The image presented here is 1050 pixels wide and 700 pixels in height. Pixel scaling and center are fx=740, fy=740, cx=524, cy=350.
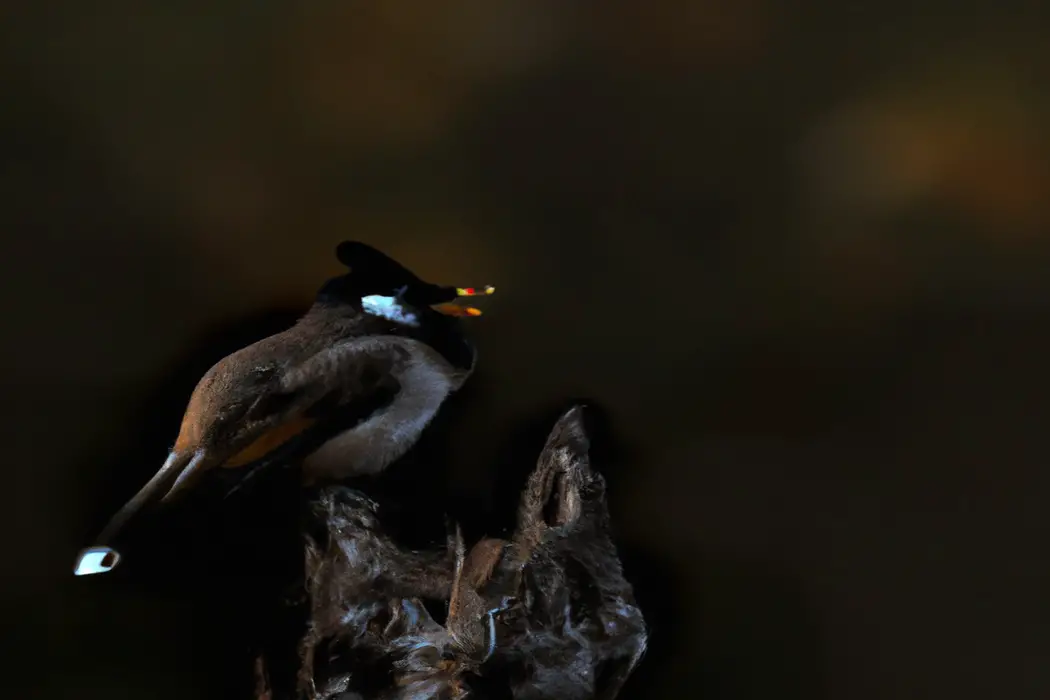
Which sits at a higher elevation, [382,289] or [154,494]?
[382,289]

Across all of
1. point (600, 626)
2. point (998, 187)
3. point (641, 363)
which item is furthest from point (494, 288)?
point (998, 187)

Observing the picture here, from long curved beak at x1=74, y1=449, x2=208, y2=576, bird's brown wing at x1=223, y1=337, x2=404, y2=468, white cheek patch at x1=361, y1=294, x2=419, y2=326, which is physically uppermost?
white cheek patch at x1=361, y1=294, x2=419, y2=326

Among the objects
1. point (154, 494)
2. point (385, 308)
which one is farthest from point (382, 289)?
point (154, 494)

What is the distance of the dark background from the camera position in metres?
0.56

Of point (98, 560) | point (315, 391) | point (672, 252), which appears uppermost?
point (672, 252)

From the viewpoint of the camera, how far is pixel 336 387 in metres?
0.53

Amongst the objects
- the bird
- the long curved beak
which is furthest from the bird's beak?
the long curved beak

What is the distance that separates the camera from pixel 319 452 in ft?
1.79

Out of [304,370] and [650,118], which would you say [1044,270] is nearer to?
[650,118]

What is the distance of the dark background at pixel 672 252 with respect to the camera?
0.56m

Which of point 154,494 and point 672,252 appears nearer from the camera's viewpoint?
point 154,494

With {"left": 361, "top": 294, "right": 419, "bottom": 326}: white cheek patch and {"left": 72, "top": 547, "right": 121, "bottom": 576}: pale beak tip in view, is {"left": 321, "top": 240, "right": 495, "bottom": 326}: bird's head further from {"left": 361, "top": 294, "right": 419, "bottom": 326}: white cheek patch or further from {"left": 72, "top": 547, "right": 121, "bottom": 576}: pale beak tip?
{"left": 72, "top": 547, "right": 121, "bottom": 576}: pale beak tip

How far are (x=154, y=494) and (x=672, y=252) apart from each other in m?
0.42

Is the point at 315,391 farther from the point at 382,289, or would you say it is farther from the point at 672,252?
the point at 672,252
